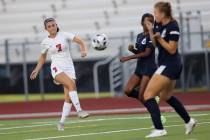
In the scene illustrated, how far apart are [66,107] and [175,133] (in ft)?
10.2

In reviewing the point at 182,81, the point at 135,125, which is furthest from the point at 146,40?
the point at 182,81

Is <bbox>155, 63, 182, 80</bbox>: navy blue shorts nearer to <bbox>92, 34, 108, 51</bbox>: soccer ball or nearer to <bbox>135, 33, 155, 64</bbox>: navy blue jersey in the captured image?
<bbox>135, 33, 155, 64</bbox>: navy blue jersey

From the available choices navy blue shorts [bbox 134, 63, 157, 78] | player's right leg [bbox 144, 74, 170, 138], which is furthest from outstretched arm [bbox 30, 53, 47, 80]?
player's right leg [bbox 144, 74, 170, 138]

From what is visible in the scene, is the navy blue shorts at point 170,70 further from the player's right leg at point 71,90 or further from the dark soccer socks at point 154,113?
the player's right leg at point 71,90

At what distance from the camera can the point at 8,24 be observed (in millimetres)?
33938

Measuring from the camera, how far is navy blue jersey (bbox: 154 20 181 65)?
12156 mm

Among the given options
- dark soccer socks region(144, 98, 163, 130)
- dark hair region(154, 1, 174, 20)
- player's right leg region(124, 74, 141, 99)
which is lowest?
dark soccer socks region(144, 98, 163, 130)

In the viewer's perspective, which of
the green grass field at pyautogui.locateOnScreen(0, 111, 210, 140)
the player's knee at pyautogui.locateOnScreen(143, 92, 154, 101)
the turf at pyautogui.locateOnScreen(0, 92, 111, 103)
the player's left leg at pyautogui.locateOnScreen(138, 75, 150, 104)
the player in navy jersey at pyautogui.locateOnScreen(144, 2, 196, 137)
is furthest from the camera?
the turf at pyautogui.locateOnScreen(0, 92, 111, 103)

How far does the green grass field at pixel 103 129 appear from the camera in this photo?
12.9 meters

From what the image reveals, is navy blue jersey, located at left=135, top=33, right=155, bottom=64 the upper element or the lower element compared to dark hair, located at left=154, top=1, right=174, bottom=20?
lower

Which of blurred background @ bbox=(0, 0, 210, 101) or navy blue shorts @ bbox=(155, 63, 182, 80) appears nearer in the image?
navy blue shorts @ bbox=(155, 63, 182, 80)

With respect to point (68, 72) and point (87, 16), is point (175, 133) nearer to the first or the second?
point (68, 72)

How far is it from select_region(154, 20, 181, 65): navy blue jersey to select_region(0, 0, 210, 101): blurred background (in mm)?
15888

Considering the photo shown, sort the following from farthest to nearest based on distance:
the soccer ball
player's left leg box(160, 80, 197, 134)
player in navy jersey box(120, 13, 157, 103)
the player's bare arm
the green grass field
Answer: the soccer ball
player in navy jersey box(120, 13, 157, 103)
the green grass field
player's left leg box(160, 80, 197, 134)
the player's bare arm
